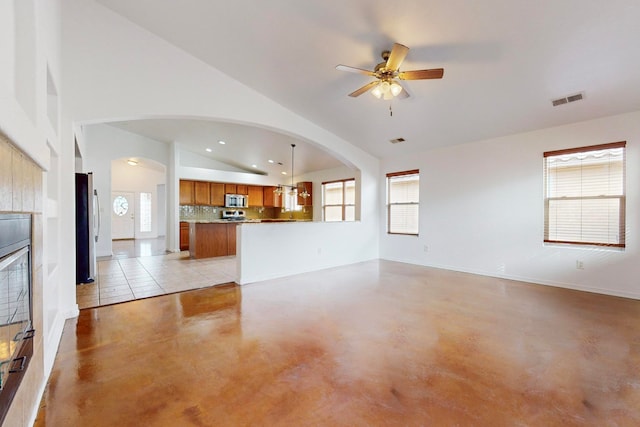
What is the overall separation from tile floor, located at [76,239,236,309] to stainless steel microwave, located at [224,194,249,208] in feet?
8.84

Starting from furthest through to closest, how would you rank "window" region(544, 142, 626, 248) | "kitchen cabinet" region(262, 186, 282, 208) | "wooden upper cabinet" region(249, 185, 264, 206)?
"kitchen cabinet" region(262, 186, 282, 208)
"wooden upper cabinet" region(249, 185, 264, 206)
"window" region(544, 142, 626, 248)

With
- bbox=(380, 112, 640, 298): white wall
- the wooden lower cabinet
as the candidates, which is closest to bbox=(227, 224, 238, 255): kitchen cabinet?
the wooden lower cabinet

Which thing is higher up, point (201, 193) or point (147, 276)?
point (201, 193)

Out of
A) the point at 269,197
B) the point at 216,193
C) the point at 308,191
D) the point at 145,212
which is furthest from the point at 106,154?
the point at 308,191

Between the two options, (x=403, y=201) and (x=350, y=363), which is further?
(x=403, y=201)

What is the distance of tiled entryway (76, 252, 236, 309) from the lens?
394 cm

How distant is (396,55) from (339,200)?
20.5 ft

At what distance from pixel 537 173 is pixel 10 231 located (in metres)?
6.07

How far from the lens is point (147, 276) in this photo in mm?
5020

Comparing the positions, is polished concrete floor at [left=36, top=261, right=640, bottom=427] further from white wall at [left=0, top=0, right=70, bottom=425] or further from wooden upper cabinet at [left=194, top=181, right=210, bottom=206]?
wooden upper cabinet at [left=194, top=181, right=210, bottom=206]

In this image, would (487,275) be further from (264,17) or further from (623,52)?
(264,17)

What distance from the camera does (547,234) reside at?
4.53m

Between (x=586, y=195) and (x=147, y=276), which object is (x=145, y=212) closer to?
(x=147, y=276)

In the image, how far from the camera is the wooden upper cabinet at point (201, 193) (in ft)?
29.0
